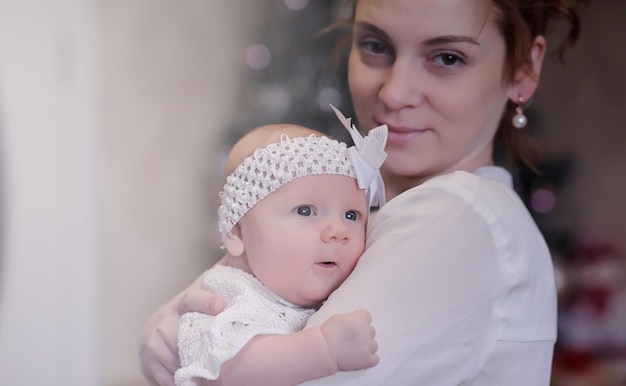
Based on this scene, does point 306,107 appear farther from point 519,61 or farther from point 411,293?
point 411,293

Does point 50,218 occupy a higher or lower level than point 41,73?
lower

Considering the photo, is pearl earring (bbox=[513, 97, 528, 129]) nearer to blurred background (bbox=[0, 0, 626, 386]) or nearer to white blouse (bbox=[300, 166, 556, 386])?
white blouse (bbox=[300, 166, 556, 386])

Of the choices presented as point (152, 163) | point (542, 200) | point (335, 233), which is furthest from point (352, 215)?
point (152, 163)

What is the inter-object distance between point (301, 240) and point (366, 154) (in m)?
0.16

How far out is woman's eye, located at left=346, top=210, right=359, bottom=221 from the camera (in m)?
1.18

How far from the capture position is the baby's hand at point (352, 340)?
0.97 m

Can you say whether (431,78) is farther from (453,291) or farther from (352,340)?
(352,340)

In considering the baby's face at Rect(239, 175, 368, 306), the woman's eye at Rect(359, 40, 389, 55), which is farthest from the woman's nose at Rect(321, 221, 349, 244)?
the woman's eye at Rect(359, 40, 389, 55)

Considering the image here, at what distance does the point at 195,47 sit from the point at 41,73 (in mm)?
848

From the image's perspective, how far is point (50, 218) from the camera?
11.0ft

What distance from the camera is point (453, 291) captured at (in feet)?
3.47

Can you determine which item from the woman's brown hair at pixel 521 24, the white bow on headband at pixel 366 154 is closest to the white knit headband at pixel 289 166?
the white bow on headband at pixel 366 154

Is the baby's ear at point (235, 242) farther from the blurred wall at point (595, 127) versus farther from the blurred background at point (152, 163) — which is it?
the blurred wall at point (595, 127)

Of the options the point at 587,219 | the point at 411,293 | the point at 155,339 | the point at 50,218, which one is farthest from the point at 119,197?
the point at 411,293
